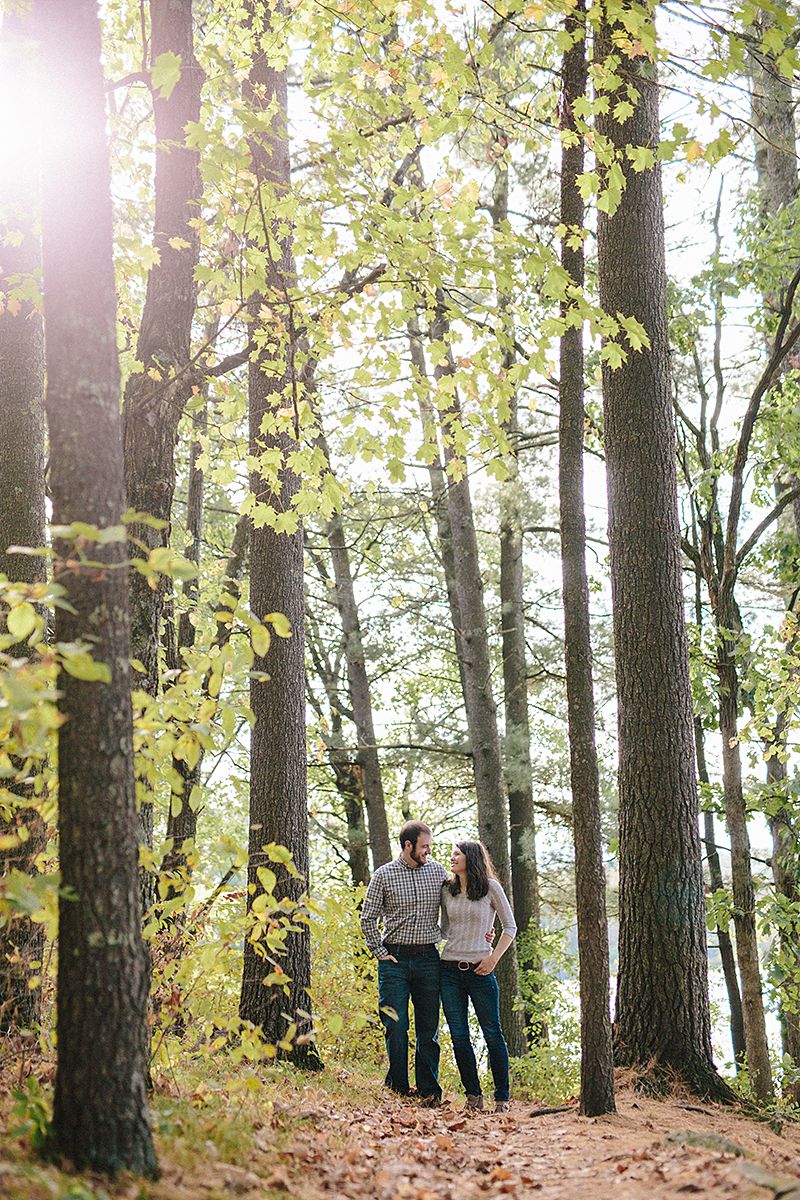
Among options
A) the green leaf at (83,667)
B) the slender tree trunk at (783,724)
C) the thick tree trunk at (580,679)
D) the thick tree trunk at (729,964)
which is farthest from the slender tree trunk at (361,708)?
the green leaf at (83,667)

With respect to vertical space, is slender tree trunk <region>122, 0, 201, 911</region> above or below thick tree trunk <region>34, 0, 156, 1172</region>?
above

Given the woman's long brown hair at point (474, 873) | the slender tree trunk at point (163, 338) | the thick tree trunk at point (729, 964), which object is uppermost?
the slender tree trunk at point (163, 338)

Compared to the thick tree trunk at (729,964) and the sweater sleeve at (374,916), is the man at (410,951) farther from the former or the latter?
the thick tree trunk at (729,964)

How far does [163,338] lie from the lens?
5922 mm

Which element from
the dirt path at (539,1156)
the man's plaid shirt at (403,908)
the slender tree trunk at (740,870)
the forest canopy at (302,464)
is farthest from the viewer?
the slender tree trunk at (740,870)

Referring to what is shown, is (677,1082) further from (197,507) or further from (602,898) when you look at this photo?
(197,507)

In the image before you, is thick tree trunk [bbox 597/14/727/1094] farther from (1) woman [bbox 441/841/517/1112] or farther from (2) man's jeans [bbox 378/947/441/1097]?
(2) man's jeans [bbox 378/947/441/1097]

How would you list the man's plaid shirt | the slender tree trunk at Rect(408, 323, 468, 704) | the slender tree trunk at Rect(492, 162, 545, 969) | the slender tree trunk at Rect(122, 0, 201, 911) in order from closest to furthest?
1. the slender tree trunk at Rect(122, 0, 201, 911)
2. the man's plaid shirt
3. the slender tree trunk at Rect(492, 162, 545, 969)
4. the slender tree trunk at Rect(408, 323, 468, 704)

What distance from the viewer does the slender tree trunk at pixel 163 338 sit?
18.3 feet

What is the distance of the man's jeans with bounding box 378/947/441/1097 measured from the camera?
704cm

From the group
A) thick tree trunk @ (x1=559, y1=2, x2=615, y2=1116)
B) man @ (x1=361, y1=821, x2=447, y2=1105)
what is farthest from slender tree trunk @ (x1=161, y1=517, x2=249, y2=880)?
thick tree trunk @ (x1=559, y1=2, x2=615, y2=1116)

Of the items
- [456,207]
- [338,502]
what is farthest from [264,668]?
[456,207]

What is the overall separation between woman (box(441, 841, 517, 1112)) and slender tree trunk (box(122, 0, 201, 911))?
7.71 ft

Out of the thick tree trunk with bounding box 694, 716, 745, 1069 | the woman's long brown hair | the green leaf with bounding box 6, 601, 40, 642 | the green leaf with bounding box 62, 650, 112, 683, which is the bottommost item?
the thick tree trunk with bounding box 694, 716, 745, 1069
